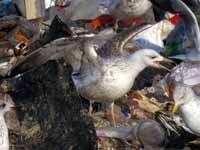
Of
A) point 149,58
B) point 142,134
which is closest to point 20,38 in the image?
point 149,58

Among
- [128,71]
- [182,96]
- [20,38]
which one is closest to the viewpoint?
[182,96]

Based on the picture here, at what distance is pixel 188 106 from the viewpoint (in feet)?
17.5

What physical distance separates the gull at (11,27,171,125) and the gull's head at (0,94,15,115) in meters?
0.30

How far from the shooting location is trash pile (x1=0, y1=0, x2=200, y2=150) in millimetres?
5688

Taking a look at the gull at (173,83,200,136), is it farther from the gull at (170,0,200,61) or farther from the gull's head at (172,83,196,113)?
the gull at (170,0,200,61)

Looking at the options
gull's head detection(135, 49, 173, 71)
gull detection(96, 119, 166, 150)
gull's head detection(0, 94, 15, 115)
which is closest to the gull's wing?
gull's head detection(0, 94, 15, 115)

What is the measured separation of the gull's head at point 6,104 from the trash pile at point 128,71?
0.01m

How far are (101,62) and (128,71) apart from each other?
11.3 inches

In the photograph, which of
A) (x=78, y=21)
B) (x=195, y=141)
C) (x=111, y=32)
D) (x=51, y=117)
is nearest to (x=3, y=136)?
(x=51, y=117)

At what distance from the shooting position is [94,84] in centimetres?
617

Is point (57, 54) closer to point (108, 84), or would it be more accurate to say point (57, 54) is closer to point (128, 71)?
point (108, 84)

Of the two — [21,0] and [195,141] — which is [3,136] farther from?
[21,0]

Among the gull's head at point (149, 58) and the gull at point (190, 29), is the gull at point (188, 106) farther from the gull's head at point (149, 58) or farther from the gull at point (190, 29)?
the gull at point (190, 29)

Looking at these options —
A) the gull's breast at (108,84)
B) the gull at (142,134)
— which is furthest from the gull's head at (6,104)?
the gull at (142,134)
